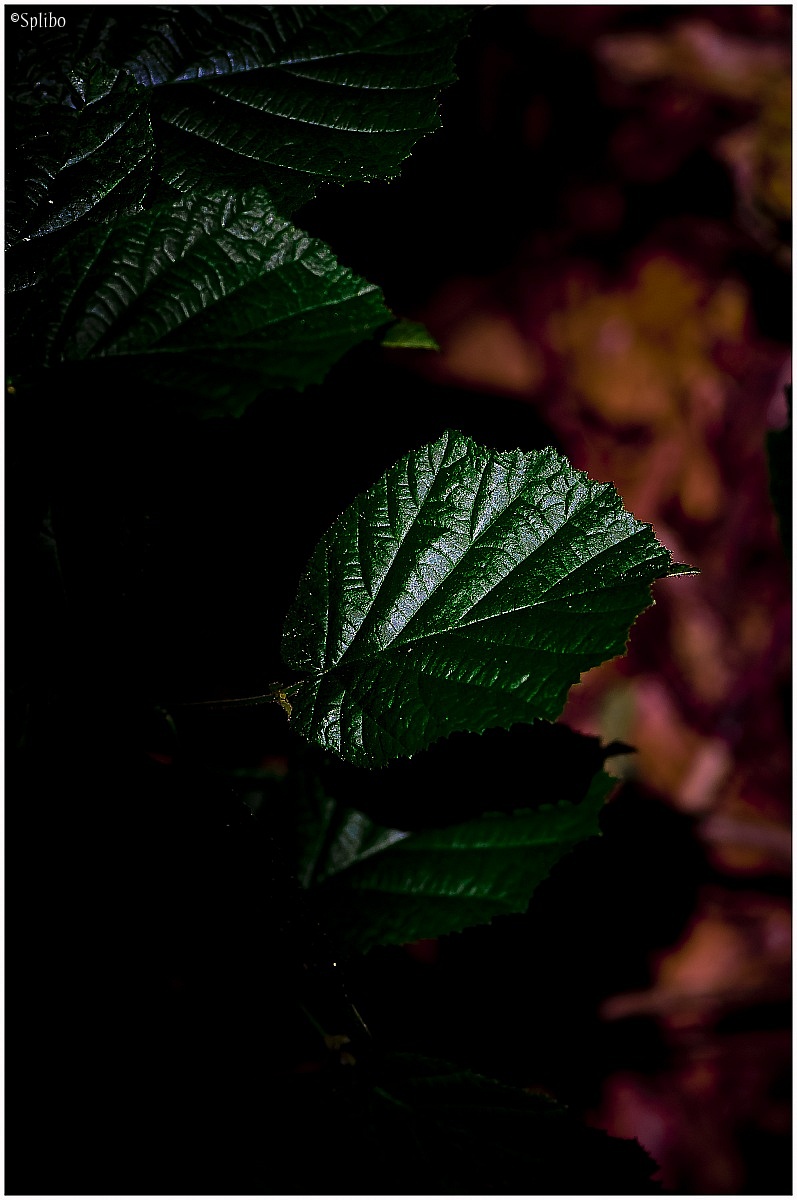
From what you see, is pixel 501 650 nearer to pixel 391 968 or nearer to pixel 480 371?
pixel 391 968

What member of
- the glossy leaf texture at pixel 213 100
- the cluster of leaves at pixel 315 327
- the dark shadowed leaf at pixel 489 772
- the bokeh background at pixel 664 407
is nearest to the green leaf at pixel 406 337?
the cluster of leaves at pixel 315 327

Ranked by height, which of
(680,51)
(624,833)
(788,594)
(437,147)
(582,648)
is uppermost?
(680,51)

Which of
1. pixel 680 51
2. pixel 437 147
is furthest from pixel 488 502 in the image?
pixel 680 51

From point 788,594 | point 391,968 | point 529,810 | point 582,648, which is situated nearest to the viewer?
point 582,648

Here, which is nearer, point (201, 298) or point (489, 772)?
point (201, 298)

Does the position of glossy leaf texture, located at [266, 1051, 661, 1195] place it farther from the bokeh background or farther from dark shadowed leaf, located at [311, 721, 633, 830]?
the bokeh background

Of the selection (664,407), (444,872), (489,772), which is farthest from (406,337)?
(664,407)

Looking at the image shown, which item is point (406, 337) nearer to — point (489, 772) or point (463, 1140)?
point (489, 772)

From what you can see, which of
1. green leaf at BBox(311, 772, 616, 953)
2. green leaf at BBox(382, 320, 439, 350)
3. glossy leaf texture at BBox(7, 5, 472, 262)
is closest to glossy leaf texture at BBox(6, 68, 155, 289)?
glossy leaf texture at BBox(7, 5, 472, 262)
